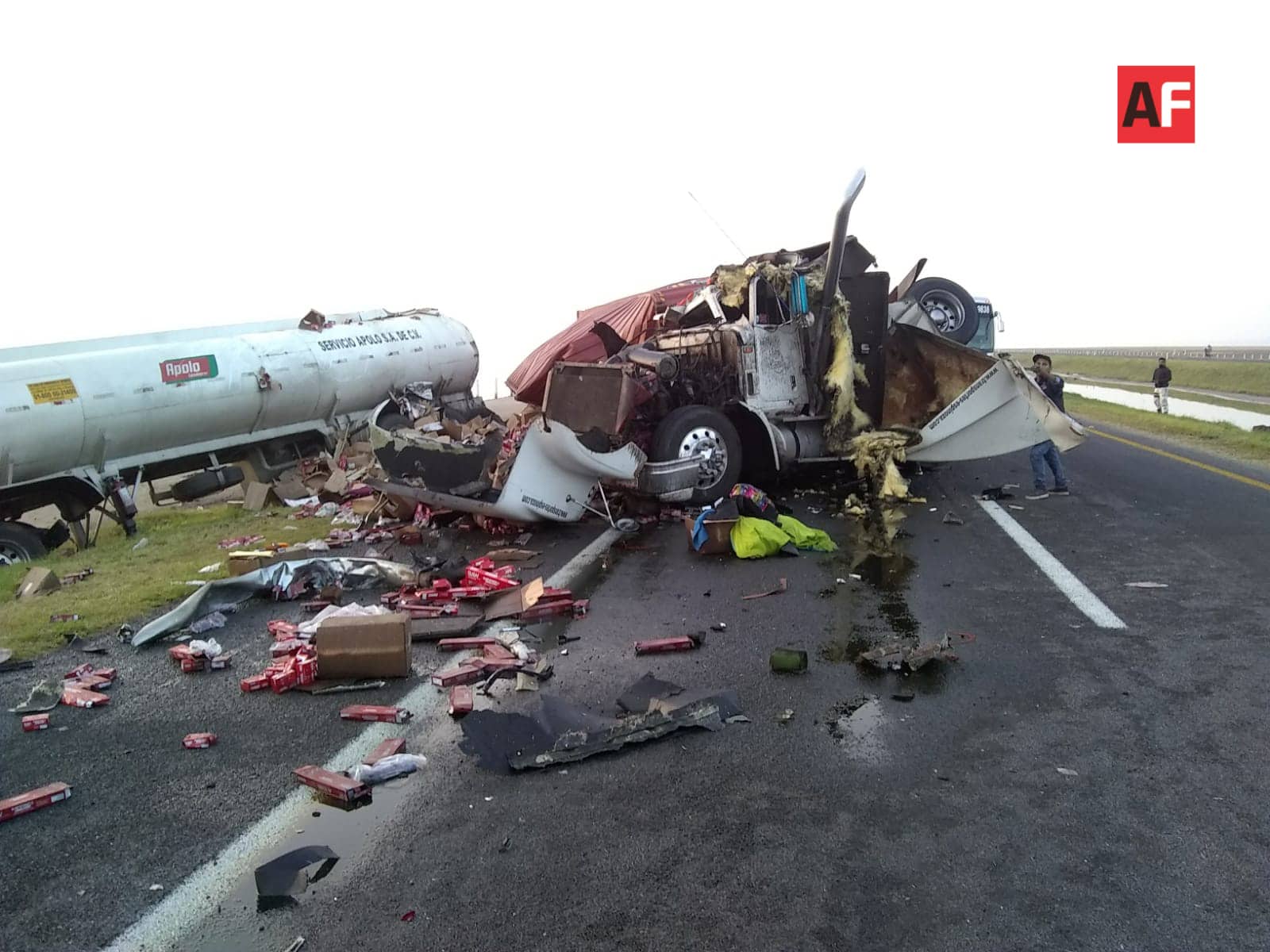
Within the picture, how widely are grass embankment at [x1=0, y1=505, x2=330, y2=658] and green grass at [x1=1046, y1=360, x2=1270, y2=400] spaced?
44449 millimetres

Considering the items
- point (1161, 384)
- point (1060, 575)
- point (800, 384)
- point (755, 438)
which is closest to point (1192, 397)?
point (1161, 384)

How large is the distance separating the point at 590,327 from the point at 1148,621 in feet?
31.0

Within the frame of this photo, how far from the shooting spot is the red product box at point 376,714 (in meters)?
4.27

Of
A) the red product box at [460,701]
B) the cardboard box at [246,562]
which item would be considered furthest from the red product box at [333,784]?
the cardboard box at [246,562]

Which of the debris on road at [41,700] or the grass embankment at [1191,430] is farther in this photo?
the grass embankment at [1191,430]

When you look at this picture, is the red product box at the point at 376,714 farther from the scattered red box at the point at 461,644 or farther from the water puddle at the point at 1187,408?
the water puddle at the point at 1187,408

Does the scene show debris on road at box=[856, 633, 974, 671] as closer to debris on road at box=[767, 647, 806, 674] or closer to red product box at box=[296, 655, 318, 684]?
debris on road at box=[767, 647, 806, 674]

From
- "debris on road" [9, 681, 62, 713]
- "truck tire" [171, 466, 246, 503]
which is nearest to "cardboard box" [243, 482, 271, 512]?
"truck tire" [171, 466, 246, 503]

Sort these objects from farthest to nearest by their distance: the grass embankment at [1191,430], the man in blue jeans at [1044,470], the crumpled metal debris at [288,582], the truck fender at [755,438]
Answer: the grass embankment at [1191,430] → the man in blue jeans at [1044,470] → the truck fender at [755,438] → the crumpled metal debris at [288,582]

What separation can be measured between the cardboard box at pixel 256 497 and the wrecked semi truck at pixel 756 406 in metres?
4.18

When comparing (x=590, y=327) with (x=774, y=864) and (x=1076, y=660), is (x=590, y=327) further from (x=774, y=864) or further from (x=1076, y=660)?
(x=774, y=864)

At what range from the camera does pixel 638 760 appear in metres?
3.74

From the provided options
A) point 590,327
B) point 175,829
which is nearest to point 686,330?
point 590,327

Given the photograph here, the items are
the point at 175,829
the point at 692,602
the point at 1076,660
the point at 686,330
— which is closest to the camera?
the point at 175,829
